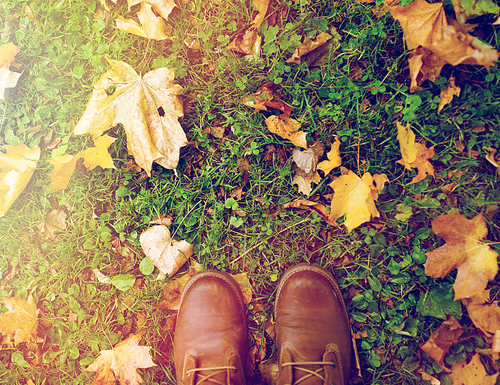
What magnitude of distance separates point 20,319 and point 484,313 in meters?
2.86

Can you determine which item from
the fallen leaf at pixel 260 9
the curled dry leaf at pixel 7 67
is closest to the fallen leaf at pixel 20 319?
the curled dry leaf at pixel 7 67

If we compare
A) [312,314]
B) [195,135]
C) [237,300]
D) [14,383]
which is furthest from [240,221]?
[14,383]

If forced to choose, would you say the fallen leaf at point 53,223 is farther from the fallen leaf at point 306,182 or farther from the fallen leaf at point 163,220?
the fallen leaf at point 306,182

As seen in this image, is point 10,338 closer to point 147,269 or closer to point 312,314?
point 147,269

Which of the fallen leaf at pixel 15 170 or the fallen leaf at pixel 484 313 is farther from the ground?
the fallen leaf at pixel 15 170

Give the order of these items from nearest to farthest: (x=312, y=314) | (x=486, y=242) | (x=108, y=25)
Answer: (x=486, y=242) → (x=312, y=314) → (x=108, y=25)

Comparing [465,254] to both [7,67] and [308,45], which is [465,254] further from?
[7,67]

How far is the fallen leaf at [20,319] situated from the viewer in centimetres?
175

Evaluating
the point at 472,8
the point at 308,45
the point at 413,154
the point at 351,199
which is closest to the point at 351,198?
the point at 351,199

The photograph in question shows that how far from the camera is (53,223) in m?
1.81

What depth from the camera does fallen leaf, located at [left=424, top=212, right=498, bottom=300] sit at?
1.36 m

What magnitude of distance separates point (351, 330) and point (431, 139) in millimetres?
1262

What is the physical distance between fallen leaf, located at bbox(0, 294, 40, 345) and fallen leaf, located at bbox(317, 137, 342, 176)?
6.94 feet

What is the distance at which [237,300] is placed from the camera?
1.67 m
